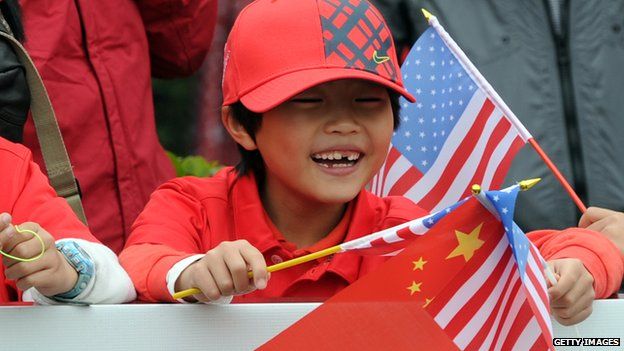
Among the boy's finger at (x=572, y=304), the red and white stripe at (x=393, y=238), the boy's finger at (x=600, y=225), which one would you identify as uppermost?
the red and white stripe at (x=393, y=238)

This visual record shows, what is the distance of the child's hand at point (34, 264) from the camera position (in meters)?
2.48

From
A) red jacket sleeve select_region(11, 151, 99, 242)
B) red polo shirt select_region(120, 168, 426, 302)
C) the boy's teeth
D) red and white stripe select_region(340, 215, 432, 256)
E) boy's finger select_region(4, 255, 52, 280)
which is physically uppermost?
red and white stripe select_region(340, 215, 432, 256)

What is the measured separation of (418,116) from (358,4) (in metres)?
0.79

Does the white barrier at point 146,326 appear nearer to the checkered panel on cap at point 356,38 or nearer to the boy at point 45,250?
the boy at point 45,250

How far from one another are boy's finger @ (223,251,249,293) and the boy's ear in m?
0.89

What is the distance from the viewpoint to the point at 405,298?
8.20ft

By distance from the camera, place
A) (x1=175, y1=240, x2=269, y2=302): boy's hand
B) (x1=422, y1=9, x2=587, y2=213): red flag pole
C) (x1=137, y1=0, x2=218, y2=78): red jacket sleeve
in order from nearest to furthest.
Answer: (x1=175, y1=240, x2=269, y2=302): boy's hand
(x1=422, y1=9, x2=587, y2=213): red flag pole
(x1=137, y1=0, x2=218, y2=78): red jacket sleeve

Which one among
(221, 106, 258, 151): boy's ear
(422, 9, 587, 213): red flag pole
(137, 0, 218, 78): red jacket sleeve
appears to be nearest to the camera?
(221, 106, 258, 151): boy's ear

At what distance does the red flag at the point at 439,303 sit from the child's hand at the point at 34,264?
0.46 metres

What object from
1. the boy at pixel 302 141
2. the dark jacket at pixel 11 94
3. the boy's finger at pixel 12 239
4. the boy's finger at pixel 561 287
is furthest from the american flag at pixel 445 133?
the boy's finger at pixel 12 239

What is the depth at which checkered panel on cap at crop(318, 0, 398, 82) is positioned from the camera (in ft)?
10.2

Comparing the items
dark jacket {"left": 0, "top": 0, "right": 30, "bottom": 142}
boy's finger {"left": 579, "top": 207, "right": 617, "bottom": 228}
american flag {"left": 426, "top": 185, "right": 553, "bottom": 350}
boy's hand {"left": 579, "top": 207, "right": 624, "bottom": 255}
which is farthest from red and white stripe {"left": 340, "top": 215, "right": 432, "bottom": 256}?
dark jacket {"left": 0, "top": 0, "right": 30, "bottom": 142}

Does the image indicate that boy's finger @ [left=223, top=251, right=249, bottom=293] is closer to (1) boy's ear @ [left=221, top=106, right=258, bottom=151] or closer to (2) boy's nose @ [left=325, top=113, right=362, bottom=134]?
(2) boy's nose @ [left=325, top=113, right=362, bottom=134]

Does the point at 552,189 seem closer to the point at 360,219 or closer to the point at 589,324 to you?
the point at 360,219
